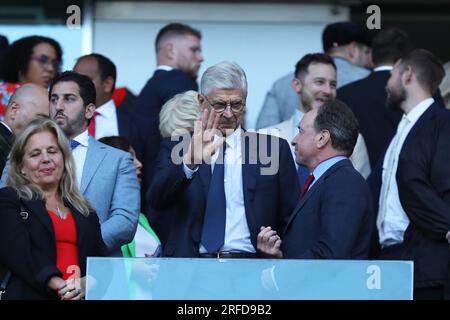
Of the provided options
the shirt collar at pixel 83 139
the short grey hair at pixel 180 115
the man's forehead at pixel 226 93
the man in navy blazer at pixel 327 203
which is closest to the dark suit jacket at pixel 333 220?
the man in navy blazer at pixel 327 203

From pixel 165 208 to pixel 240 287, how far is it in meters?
1.17

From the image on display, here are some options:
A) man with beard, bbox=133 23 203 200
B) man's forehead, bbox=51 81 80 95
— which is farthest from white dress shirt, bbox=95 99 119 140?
man's forehead, bbox=51 81 80 95

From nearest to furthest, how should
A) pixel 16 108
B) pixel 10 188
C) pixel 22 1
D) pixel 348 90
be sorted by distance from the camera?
1. pixel 10 188
2. pixel 16 108
3. pixel 348 90
4. pixel 22 1

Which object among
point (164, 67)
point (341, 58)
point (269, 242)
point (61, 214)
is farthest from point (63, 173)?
point (341, 58)

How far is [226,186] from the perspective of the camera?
22.5ft

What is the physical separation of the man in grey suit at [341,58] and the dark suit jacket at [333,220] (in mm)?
2239

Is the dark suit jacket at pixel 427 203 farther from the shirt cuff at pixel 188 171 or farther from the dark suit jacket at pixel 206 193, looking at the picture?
the shirt cuff at pixel 188 171

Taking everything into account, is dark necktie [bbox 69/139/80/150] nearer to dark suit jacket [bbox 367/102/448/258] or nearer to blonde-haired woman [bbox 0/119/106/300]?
blonde-haired woman [bbox 0/119/106/300]

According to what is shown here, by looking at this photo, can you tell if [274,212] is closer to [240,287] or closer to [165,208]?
[165,208]

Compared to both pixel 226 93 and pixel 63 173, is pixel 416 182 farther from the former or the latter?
pixel 63 173

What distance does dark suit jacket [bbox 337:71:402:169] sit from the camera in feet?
28.1

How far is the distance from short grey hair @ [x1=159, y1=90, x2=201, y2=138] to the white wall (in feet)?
10.4

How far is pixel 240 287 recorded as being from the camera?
18.9 feet

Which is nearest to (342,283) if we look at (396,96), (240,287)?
(240,287)
